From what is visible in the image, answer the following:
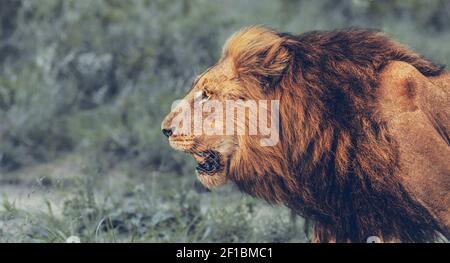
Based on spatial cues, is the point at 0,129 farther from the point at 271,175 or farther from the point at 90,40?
the point at 271,175

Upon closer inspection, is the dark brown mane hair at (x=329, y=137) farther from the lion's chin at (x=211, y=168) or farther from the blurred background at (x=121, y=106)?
the blurred background at (x=121, y=106)

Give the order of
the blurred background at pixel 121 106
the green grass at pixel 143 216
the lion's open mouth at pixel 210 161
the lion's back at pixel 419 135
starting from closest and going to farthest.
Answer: the lion's back at pixel 419 135 < the lion's open mouth at pixel 210 161 < the green grass at pixel 143 216 < the blurred background at pixel 121 106

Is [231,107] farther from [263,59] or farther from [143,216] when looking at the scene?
[143,216]

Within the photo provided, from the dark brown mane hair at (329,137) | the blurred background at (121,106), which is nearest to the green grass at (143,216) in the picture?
the blurred background at (121,106)

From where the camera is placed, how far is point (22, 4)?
7.90 meters

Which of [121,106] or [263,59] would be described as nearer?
[263,59]

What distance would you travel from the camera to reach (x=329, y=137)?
348 cm

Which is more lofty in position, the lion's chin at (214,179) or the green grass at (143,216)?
the lion's chin at (214,179)

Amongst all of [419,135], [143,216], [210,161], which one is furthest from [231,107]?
[143,216]

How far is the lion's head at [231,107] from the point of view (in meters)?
3.46

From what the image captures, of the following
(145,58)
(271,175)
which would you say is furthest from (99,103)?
(271,175)

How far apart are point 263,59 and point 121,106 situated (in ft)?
12.0
